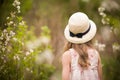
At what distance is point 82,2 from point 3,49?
1578mm

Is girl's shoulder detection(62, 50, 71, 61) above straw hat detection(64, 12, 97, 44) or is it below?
below

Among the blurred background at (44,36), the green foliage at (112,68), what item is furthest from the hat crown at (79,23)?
the green foliage at (112,68)

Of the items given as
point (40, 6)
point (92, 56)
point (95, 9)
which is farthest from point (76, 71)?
point (40, 6)

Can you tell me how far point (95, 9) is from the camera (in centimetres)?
597

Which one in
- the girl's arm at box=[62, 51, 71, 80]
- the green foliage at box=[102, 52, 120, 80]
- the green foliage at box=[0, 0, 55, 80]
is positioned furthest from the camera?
the green foliage at box=[102, 52, 120, 80]

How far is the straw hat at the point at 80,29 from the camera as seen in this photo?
3.58 metres

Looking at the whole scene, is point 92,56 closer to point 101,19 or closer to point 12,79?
point 12,79

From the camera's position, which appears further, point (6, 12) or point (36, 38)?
point (36, 38)

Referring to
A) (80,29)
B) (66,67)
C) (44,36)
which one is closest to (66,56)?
(66,67)

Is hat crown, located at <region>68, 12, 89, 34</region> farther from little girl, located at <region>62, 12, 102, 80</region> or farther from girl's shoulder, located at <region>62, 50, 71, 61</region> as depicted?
girl's shoulder, located at <region>62, 50, 71, 61</region>

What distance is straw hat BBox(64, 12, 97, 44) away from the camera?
3578 mm

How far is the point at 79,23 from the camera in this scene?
3.58 metres

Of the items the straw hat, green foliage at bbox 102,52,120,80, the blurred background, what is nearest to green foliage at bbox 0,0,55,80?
the blurred background

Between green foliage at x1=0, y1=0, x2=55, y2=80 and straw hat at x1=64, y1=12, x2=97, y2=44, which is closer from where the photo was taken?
straw hat at x1=64, y1=12, x2=97, y2=44
